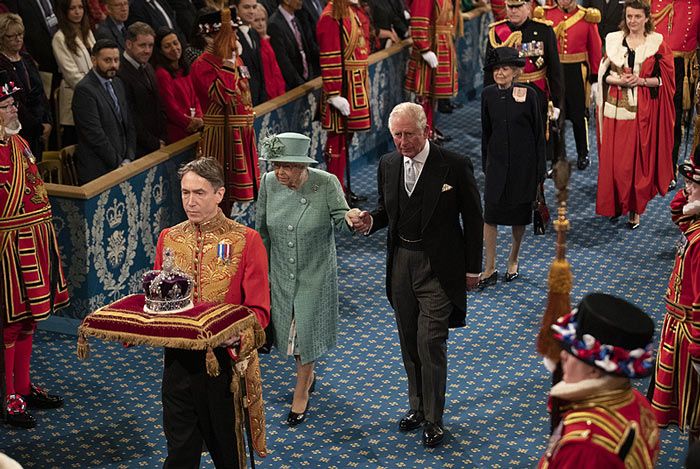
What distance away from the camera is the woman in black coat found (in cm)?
905

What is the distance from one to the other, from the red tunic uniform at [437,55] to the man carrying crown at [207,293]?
719 cm

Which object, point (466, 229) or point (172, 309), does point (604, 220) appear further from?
point (172, 309)

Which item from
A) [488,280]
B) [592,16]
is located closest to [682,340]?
[488,280]

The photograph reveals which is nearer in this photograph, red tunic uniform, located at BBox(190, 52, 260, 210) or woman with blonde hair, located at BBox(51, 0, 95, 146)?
red tunic uniform, located at BBox(190, 52, 260, 210)

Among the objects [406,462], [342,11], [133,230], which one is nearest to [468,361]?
[406,462]

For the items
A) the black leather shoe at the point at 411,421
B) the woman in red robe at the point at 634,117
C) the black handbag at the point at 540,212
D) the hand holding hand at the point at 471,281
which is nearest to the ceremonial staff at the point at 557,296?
the hand holding hand at the point at 471,281

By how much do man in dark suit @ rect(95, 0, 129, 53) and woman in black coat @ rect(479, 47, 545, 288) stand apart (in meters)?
3.26

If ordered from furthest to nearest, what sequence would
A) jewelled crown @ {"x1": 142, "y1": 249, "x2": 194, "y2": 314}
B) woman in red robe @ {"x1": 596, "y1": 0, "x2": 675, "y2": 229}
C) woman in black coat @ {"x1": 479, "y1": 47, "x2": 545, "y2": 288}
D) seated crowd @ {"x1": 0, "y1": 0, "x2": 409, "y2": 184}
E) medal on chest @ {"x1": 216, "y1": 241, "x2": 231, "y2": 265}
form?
woman in red robe @ {"x1": 596, "y1": 0, "x2": 675, "y2": 229}
seated crowd @ {"x1": 0, "y1": 0, "x2": 409, "y2": 184}
woman in black coat @ {"x1": 479, "y1": 47, "x2": 545, "y2": 288}
medal on chest @ {"x1": 216, "y1": 241, "x2": 231, "y2": 265}
jewelled crown @ {"x1": 142, "y1": 249, "x2": 194, "y2": 314}

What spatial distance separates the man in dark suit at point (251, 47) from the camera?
35.8 ft

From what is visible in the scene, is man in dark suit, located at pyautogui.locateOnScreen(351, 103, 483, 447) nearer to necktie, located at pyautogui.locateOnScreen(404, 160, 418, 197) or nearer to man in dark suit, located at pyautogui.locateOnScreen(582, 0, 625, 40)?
necktie, located at pyautogui.locateOnScreen(404, 160, 418, 197)

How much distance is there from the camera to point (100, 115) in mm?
9148

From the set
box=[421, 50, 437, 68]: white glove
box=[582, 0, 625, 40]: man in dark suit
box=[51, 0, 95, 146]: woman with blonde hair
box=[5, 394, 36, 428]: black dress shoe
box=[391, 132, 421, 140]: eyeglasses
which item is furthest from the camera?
box=[582, 0, 625, 40]: man in dark suit

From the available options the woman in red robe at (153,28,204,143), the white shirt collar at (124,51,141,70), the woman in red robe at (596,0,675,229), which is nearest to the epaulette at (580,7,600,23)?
the woman in red robe at (596,0,675,229)

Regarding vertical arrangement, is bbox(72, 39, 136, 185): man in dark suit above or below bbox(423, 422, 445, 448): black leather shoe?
above
